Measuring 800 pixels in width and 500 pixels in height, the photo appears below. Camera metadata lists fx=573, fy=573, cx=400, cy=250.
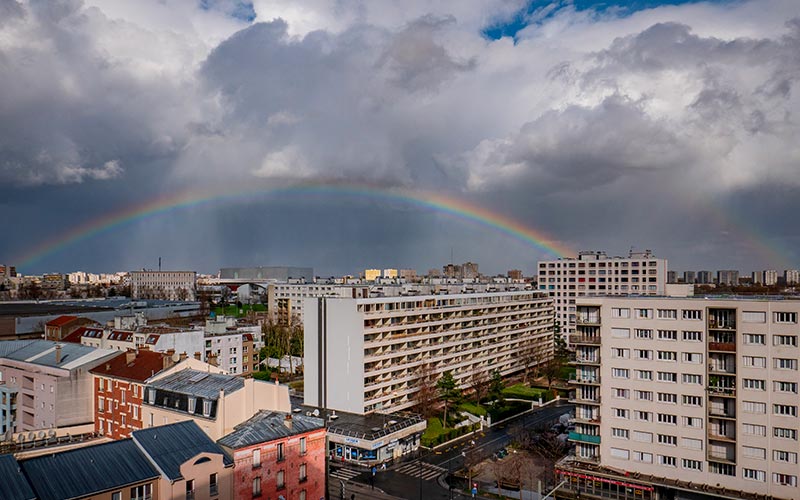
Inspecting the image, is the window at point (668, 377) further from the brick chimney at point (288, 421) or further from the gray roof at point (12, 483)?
the gray roof at point (12, 483)

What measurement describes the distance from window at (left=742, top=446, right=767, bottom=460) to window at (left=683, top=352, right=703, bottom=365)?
559 centimetres

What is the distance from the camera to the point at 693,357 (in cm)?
3697

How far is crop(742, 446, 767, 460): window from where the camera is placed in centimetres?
3450

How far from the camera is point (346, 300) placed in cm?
5400

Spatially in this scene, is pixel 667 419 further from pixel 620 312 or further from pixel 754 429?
pixel 620 312

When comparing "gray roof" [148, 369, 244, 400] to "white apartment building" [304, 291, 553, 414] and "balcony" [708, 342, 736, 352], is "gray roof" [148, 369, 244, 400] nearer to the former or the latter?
"white apartment building" [304, 291, 553, 414]

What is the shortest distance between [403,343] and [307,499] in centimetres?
2781

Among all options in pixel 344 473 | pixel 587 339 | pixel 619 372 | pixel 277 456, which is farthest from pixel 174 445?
pixel 619 372

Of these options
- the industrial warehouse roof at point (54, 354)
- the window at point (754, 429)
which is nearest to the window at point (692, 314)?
the window at point (754, 429)

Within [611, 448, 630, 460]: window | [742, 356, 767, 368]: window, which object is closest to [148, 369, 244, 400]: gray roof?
[611, 448, 630, 460]: window

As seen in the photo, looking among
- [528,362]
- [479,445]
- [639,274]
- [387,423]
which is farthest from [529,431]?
[639,274]

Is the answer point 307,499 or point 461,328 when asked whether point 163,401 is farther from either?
point 461,328

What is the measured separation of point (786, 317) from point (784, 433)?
6.88 metres

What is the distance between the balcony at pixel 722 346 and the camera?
35969mm
